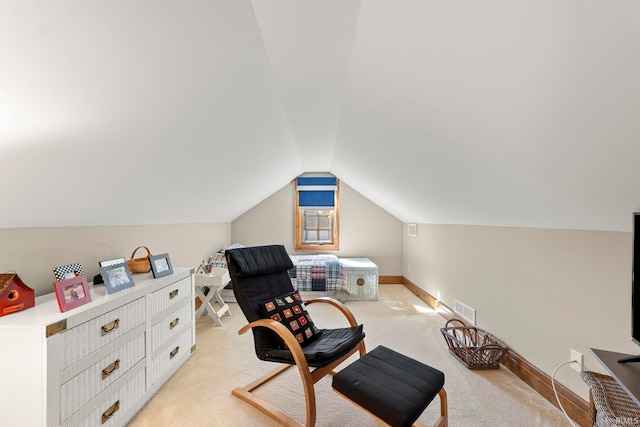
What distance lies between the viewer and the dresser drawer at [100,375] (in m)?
1.40

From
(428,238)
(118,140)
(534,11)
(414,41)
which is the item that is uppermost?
(414,41)

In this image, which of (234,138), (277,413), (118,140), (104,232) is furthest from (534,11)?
(104,232)

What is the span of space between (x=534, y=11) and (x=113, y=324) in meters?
2.37

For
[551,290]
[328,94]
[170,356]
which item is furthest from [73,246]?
[551,290]

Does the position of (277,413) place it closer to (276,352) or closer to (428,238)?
(276,352)

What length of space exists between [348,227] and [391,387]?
411 cm

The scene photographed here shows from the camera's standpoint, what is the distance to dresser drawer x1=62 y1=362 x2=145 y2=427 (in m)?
1.48

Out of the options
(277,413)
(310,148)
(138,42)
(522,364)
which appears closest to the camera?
(138,42)

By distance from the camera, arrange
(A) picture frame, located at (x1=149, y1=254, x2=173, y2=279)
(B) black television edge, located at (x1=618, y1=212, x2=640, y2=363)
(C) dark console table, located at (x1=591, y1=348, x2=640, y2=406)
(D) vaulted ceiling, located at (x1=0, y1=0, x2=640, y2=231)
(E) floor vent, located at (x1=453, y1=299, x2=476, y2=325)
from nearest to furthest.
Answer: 1. (D) vaulted ceiling, located at (x1=0, y1=0, x2=640, y2=231)
2. (C) dark console table, located at (x1=591, y1=348, x2=640, y2=406)
3. (B) black television edge, located at (x1=618, y1=212, x2=640, y2=363)
4. (A) picture frame, located at (x1=149, y1=254, x2=173, y2=279)
5. (E) floor vent, located at (x1=453, y1=299, x2=476, y2=325)

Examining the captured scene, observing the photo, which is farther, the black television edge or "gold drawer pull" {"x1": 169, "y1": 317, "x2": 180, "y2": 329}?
"gold drawer pull" {"x1": 169, "y1": 317, "x2": 180, "y2": 329}

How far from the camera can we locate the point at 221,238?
4.92m

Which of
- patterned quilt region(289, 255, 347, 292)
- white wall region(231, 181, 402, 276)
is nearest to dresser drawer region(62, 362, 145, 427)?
patterned quilt region(289, 255, 347, 292)

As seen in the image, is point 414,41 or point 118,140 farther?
point 118,140

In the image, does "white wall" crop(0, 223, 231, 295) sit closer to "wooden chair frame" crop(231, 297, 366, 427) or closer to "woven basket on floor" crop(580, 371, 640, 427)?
"wooden chair frame" crop(231, 297, 366, 427)
